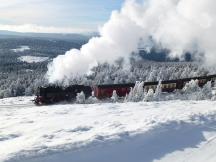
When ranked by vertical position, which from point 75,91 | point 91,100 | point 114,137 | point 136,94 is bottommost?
point 91,100

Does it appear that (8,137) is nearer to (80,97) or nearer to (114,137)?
(114,137)

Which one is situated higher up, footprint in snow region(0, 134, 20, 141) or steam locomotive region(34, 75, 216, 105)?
footprint in snow region(0, 134, 20, 141)

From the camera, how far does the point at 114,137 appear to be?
59.8 ft

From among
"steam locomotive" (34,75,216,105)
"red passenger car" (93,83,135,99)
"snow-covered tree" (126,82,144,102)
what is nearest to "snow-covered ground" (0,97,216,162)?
"snow-covered tree" (126,82,144,102)

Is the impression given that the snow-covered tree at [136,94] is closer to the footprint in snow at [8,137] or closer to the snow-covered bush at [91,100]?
the snow-covered bush at [91,100]

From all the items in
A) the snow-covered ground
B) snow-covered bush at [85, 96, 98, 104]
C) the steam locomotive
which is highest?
the snow-covered ground

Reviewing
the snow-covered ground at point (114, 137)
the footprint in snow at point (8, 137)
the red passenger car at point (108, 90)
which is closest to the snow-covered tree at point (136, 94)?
the red passenger car at point (108, 90)

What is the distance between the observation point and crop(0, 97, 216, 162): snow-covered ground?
16.2 metres

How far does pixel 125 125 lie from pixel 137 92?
108ft

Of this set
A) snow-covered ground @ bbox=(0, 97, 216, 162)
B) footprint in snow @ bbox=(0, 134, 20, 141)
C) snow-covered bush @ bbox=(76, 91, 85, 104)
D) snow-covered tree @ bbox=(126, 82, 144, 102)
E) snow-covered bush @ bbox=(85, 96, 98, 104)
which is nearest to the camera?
snow-covered ground @ bbox=(0, 97, 216, 162)

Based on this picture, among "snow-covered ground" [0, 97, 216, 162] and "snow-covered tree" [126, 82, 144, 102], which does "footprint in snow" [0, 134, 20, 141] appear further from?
"snow-covered tree" [126, 82, 144, 102]

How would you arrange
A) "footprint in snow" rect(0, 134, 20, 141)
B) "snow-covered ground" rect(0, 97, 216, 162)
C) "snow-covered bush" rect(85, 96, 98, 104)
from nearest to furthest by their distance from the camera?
"snow-covered ground" rect(0, 97, 216, 162) < "footprint in snow" rect(0, 134, 20, 141) < "snow-covered bush" rect(85, 96, 98, 104)

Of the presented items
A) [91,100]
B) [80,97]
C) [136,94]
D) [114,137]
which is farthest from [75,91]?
[114,137]

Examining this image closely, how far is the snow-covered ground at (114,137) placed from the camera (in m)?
16.2
